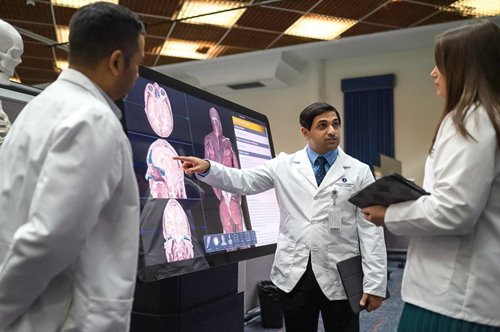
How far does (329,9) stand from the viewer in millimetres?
6012

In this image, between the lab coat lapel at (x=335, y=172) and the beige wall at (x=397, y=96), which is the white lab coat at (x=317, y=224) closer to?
the lab coat lapel at (x=335, y=172)

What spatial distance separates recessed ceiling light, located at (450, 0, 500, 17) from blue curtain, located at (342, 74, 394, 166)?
196 cm

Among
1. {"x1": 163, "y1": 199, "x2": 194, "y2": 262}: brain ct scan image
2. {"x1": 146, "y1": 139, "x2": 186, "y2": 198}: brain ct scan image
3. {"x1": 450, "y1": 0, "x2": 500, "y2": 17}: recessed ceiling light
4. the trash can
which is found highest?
{"x1": 450, "y1": 0, "x2": 500, "y2": 17}: recessed ceiling light

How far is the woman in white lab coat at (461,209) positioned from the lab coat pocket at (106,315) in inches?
26.9

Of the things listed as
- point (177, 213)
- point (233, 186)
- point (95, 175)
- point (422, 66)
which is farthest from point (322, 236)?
point (422, 66)

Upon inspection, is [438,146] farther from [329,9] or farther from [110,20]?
[329,9]

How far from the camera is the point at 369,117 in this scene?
329 inches

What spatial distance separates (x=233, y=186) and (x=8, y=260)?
1107 mm

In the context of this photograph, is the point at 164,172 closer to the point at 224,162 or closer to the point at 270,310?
the point at 224,162

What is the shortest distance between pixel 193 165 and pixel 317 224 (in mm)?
573

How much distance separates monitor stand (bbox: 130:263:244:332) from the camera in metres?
1.65

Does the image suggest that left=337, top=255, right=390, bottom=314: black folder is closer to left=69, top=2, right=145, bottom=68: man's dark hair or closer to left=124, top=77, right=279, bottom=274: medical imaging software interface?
left=124, top=77, right=279, bottom=274: medical imaging software interface

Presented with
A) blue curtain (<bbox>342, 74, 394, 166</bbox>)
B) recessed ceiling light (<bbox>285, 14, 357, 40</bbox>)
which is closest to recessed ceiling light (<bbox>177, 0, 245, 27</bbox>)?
recessed ceiling light (<bbox>285, 14, 357, 40</bbox>)

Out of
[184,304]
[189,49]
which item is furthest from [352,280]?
[189,49]
